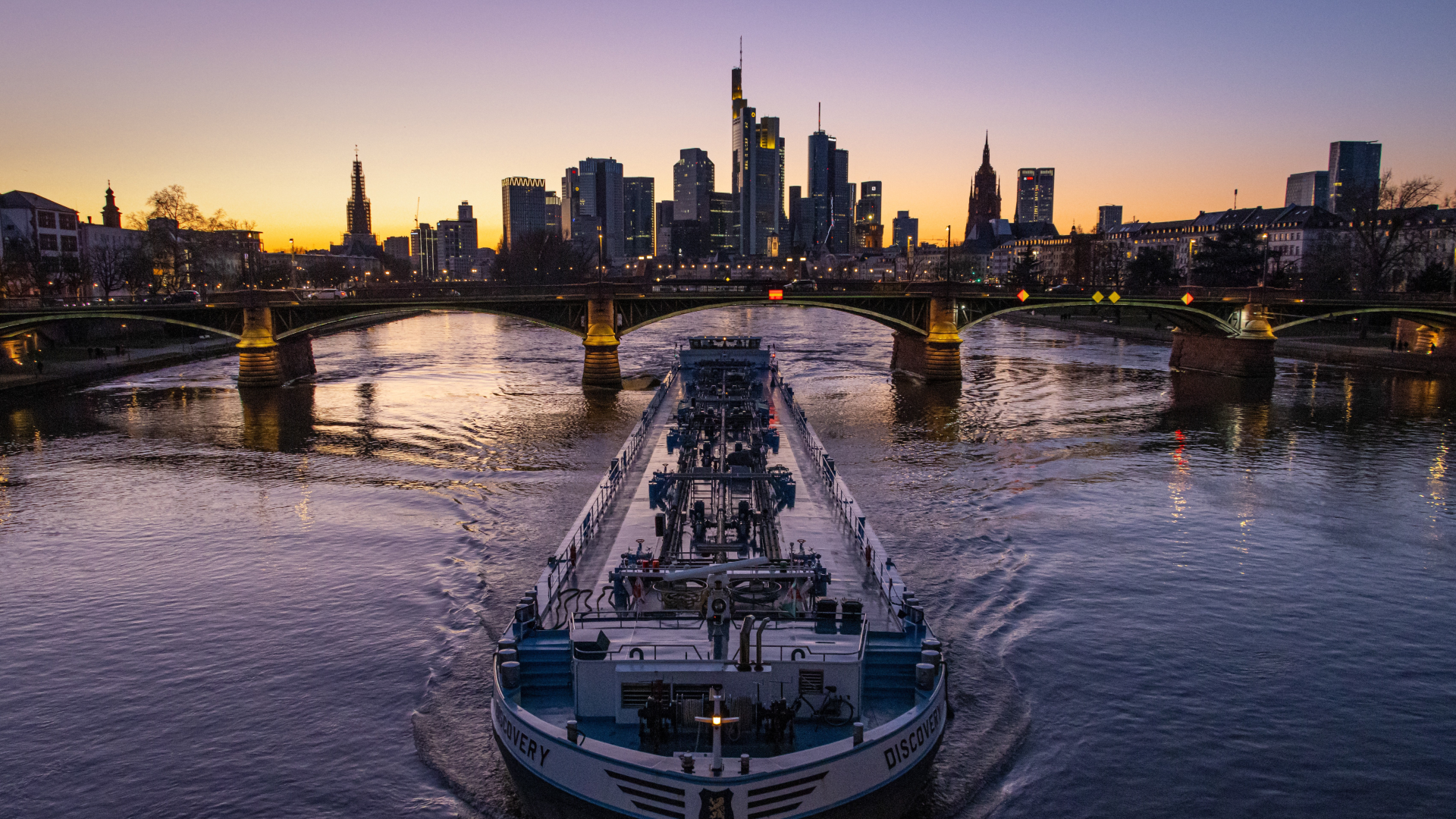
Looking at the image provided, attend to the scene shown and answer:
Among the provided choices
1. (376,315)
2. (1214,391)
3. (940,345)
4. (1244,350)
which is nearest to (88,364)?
(376,315)

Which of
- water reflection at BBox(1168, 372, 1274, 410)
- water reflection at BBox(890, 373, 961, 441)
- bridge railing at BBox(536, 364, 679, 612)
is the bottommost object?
water reflection at BBox(890, 373, 961, 441)

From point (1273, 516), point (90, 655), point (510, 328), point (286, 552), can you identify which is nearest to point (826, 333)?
point (510, 328)

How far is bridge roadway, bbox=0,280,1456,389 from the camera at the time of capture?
69250 mm

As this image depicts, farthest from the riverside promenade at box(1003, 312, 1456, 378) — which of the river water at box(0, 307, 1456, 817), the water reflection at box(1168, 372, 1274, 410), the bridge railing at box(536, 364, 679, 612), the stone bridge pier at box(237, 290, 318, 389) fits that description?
the stone bridge pier at box(237, 290, 318, 389)

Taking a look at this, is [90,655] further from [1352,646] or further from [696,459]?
[1352,646]

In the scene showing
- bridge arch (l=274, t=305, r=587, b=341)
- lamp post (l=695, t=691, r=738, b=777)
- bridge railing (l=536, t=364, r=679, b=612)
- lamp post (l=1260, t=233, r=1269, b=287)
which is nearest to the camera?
lamp post (l=695, t=691, r=738, b=777)

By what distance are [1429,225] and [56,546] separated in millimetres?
177306

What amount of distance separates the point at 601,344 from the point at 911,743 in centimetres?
5802

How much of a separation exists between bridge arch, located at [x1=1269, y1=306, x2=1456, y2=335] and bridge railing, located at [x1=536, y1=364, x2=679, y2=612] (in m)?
62.4

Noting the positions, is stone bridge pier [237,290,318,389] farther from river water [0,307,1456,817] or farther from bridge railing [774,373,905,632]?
bridge railing [774,373,905,632]

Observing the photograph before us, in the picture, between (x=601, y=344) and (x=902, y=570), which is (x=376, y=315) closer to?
(x=601, y=344)

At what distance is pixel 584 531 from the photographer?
22.0m

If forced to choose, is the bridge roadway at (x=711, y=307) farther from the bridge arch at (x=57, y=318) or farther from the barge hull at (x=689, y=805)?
the barge hull at (x=689, y=805)

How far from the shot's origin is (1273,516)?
33875mm
